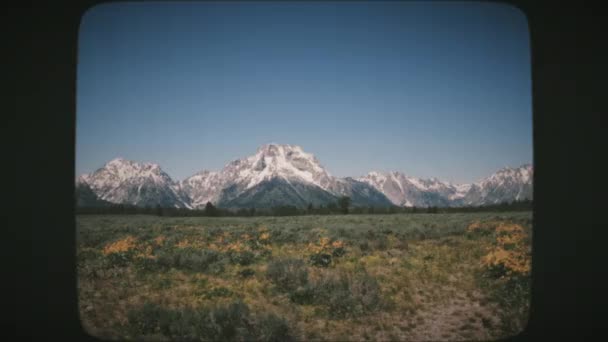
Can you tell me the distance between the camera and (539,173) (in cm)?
306

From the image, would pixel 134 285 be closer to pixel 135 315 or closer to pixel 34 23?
pixel 135 315

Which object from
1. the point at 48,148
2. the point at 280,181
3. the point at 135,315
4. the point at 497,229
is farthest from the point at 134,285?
the point at 280,181

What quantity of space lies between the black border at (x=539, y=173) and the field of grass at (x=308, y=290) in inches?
15.0

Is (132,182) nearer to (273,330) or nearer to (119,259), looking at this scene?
(119,259)

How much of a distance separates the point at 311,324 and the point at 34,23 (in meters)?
4.99

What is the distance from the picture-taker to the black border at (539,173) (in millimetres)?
3154

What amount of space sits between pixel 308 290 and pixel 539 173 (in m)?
3.64

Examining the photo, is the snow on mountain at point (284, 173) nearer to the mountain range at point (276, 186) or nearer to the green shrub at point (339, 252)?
the mountain range at point (276, 186)

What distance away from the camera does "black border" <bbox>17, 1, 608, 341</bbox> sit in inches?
124

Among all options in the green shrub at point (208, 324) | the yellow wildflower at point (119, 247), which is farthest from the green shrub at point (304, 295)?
the yellow wildflower at point (119, 247)

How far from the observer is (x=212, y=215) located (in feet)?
62.8

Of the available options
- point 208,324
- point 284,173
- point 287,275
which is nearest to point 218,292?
point 287,275

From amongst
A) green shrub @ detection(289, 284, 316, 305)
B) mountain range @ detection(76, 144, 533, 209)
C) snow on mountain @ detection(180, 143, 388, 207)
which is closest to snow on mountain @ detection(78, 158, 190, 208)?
mountain range @ detection(76, 144, 533, 209)

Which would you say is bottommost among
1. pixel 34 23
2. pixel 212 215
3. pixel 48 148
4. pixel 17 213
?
pixel 212 215
